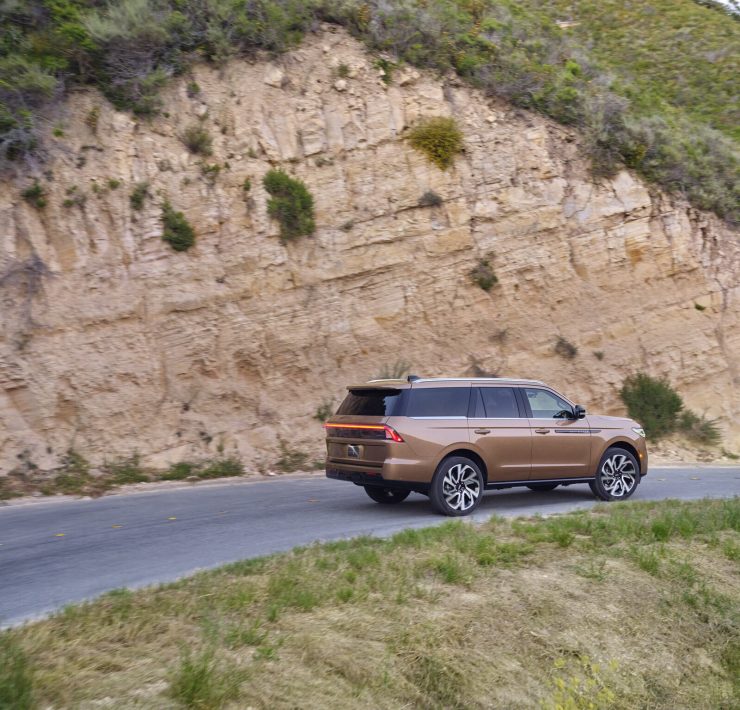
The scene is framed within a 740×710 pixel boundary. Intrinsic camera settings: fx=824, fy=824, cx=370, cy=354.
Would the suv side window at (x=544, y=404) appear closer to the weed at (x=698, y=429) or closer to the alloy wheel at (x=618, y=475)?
the alloy wheel at (x=618, y=475)

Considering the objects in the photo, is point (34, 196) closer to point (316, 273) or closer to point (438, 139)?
point (316, 273)

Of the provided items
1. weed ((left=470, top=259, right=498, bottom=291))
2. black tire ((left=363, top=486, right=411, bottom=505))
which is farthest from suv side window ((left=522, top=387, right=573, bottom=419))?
weed ((left=470, top=259, right=498, bottom=291))

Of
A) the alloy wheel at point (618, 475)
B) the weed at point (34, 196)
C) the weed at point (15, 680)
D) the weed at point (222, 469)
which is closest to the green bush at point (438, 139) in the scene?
the weed at point (34, 196)

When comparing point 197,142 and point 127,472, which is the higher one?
point 197,142

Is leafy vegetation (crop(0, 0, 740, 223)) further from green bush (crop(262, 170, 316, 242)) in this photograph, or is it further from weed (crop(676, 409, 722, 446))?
weed (crop(676, 409, 722, 446))

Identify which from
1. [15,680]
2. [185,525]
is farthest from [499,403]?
[15,680]

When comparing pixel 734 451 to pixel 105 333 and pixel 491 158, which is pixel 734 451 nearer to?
pixel 491 158

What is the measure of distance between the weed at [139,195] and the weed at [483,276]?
800 centimetres

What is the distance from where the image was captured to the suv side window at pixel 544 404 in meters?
11.8

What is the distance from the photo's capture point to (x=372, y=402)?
11.0 meters

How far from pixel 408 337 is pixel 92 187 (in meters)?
7.79

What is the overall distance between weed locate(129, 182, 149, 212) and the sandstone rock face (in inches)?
4.9

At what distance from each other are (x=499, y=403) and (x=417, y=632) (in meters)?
6.03

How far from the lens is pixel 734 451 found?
20.4 meters
